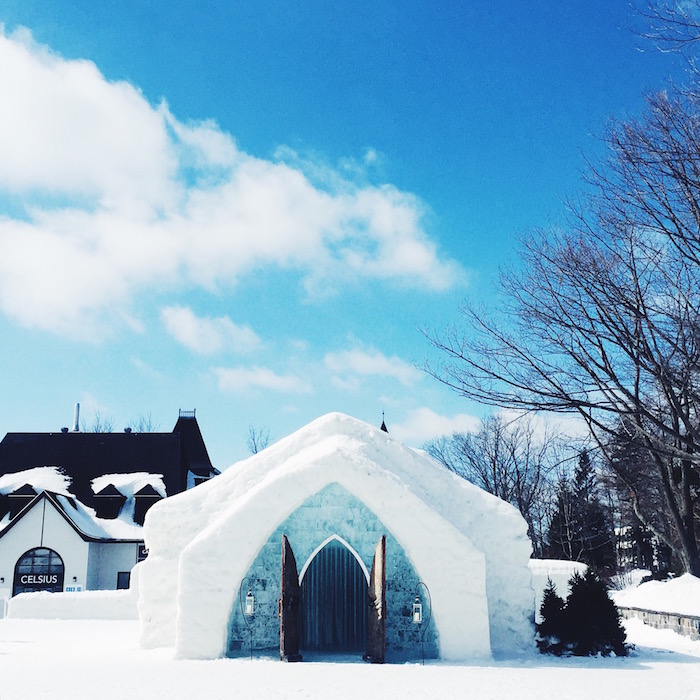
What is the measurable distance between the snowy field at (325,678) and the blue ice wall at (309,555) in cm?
64

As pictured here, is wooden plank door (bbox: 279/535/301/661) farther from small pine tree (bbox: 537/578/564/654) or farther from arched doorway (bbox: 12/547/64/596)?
arched doorway (bbox: 12/547/64/596)

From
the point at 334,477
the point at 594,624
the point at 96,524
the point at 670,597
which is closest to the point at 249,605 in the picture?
the point at 334,477

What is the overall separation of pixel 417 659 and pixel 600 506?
32245 millimetres

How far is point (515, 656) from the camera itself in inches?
566

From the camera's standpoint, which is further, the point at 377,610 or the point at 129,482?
the point at 129,482

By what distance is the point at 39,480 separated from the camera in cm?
3500

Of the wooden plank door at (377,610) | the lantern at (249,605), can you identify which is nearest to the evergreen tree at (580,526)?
the wooden plank door at (377,610)

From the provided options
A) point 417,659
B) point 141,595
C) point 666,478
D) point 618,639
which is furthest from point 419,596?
point 666,478

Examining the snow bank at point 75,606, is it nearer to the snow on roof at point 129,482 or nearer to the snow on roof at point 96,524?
the snow on roof at point 96,524

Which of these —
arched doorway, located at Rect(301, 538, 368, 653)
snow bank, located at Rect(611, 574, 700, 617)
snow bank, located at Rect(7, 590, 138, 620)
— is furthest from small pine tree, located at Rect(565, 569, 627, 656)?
snow bank, located at Rect(7, 590, 138, 620)

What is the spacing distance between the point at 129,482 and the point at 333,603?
21486 mm

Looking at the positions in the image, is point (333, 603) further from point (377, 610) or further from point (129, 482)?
point (129, 482)

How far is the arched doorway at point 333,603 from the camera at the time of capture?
1641 centimetres

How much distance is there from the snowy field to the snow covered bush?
17.5 inches
